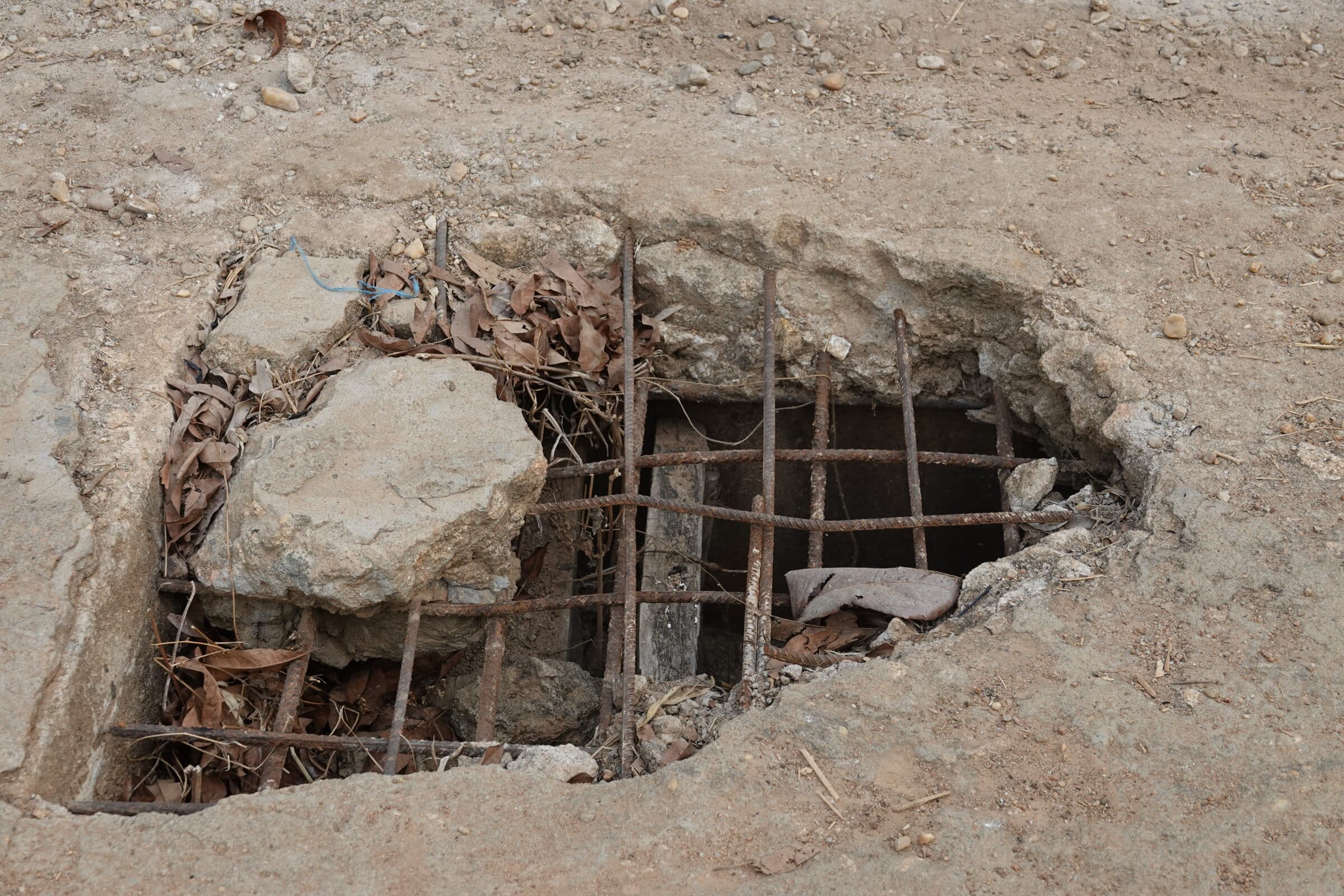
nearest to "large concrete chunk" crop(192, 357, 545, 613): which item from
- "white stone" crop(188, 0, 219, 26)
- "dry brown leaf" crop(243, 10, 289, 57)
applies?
"dry brown leaf" crop(243, 10, 289, 57)

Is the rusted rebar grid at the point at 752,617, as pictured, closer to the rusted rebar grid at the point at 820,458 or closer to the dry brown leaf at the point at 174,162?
the rusted rebar grid at the point at 820,458

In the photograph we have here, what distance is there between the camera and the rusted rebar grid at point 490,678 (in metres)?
2.34

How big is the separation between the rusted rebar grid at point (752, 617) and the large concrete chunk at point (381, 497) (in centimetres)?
54

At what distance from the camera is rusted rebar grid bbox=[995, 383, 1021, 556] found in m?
2.61

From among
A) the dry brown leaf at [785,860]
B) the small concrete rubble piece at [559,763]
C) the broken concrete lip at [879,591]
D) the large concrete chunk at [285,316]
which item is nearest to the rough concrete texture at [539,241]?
the large concrete chunk at [285,316]

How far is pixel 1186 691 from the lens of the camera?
6.44ft

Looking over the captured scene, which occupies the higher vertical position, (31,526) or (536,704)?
(31,526)

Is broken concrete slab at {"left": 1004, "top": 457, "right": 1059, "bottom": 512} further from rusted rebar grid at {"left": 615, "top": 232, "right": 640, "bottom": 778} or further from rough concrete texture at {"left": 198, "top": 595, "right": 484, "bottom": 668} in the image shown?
rough concrete texture at {"left": 198, "top": 595, "right": 484, "bottom": 668}

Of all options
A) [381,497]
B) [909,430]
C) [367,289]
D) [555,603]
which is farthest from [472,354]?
[909,430]

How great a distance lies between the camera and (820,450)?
9.14ft

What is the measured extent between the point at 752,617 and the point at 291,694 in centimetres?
107

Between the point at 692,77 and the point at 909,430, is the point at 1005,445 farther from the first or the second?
the point at 692,77

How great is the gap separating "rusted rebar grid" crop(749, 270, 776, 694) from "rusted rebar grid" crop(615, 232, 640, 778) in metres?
0.28

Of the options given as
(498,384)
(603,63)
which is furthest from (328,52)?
(498,384)
